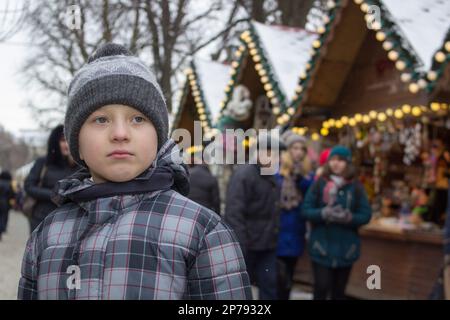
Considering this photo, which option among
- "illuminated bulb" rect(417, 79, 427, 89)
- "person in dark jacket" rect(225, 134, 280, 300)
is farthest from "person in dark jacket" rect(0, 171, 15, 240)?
"illuminated bulb" rect(417, 79, 427, 89)

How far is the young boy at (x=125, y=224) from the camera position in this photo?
5.26 feet

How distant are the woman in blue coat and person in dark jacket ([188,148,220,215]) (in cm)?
76

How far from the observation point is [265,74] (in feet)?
27.8

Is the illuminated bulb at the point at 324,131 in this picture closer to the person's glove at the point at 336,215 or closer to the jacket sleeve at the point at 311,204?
the jacket sleeve at the point at 311,204

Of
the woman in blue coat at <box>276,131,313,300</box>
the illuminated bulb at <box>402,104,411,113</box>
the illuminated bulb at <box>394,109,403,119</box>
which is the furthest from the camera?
the illuminated bulb at <box>394,109,403,119</box>

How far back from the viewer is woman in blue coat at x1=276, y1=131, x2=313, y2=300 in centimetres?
552

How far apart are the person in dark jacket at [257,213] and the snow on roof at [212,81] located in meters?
5.57

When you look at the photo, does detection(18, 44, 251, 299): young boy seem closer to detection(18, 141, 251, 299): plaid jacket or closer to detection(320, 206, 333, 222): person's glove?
detection(18, 141, 251, 299): plaid jacket

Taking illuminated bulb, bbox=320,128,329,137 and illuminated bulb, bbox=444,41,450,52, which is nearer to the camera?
illuminated bulb, bbox=444,41,450,52

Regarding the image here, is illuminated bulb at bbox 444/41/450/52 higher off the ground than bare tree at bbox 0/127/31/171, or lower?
higher

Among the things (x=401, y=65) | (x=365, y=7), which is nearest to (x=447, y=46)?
(x=401, y=65)

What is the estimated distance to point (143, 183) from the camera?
1.70m

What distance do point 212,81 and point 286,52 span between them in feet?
9.69
